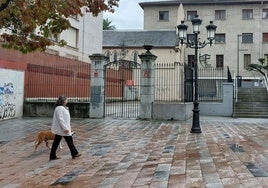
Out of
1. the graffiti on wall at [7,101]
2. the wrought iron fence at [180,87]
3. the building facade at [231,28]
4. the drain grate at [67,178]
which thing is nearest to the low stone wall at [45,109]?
the graffiti on wall at [7,101]

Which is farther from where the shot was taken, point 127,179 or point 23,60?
point 23,60

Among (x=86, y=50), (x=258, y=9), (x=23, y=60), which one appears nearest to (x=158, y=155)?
(x=23, y=60)

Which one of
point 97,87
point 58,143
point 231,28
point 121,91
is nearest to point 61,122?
point 58,143

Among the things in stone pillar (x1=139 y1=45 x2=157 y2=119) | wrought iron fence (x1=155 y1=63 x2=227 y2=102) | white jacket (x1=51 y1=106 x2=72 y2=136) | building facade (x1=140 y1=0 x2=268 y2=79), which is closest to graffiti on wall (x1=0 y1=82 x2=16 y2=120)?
stone pillar (x1=139 y1=45 x2=157 y2=119)

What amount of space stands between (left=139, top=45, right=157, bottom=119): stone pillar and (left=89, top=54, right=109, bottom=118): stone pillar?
2.04 meters

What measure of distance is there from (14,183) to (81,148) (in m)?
3.51

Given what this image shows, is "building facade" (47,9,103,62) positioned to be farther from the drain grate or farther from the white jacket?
the drain grate

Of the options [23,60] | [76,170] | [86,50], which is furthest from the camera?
[86,50]

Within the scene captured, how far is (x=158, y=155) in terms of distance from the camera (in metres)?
9.08

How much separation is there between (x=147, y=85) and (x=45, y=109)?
5.65 metres

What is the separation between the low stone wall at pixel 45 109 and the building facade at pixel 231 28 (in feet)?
94.0

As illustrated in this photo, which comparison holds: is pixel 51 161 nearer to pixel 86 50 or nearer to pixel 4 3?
pixel 4 3

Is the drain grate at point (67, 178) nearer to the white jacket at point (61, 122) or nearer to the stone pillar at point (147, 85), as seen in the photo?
the white jacket at point (61, 122)

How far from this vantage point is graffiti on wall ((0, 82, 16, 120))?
17578 mm
